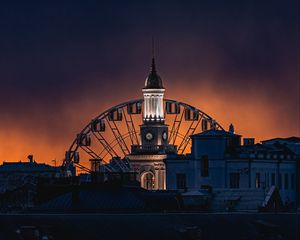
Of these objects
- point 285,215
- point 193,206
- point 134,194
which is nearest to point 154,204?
point 134,194

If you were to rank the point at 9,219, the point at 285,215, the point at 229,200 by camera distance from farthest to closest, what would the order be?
the point at 229,200 < the point at 285,215 < the point at 9,219

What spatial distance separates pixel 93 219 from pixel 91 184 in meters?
39.8

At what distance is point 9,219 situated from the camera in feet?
379

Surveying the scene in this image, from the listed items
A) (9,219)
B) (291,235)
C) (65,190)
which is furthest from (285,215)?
(65,190)

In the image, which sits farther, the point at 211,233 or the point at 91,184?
the point at 91,184

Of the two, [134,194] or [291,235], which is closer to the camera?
[291,235]

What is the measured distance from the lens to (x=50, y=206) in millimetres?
151250

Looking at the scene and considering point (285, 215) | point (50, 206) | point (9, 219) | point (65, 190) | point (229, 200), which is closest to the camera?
point (9, 219)

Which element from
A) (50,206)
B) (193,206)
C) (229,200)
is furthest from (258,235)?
(229,200)

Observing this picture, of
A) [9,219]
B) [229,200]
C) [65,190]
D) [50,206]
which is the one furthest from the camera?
[229,200]

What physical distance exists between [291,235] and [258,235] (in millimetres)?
2295

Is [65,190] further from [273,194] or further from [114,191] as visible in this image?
[273,194]

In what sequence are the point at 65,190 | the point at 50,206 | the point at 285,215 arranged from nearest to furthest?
1. the point at 285,215
2. the point at 50,206
3. the point at 65,190

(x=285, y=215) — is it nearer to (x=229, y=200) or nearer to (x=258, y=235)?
(x=258, y=235)
